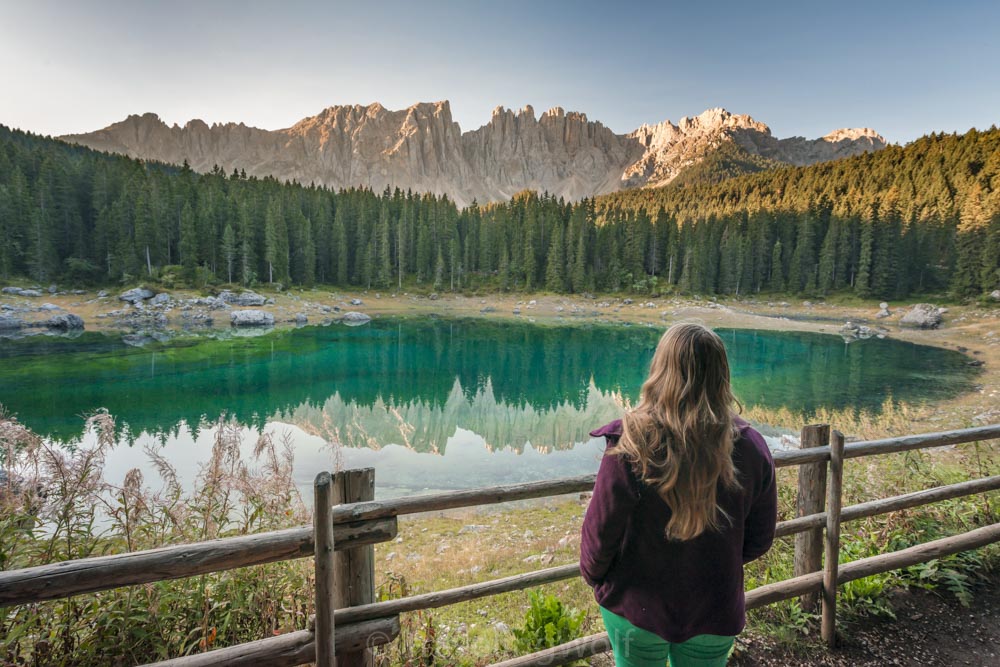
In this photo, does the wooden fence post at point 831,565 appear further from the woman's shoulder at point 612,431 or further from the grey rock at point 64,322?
the grey rock at point 64,322

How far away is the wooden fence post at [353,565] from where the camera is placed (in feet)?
10.5

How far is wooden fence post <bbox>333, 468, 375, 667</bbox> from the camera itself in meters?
3.21

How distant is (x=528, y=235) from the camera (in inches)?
3263

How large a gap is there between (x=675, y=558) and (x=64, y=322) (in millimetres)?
57345

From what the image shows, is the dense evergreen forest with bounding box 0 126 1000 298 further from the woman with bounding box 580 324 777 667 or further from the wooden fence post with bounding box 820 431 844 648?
the woman with bounding box 580 324 777 667

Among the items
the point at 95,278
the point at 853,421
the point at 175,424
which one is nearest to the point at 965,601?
the point at 853,421

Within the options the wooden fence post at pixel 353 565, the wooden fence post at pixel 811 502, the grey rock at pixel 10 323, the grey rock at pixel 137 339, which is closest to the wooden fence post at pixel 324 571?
the wooden fence post at pixel 353 565

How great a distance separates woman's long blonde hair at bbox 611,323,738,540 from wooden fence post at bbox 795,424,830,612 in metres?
3.03

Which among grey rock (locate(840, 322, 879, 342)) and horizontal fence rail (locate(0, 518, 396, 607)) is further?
grey rock (locate(840, 322, 879, 342))

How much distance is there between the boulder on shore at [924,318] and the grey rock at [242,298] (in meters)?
75.3

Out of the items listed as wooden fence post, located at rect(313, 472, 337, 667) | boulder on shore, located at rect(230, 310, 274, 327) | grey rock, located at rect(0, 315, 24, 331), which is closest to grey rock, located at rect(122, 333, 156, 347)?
grey rock, located at rect(0, 315, 24, 331)

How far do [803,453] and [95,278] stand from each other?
7605 cm

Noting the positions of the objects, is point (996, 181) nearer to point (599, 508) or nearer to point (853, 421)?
point (853, 421)

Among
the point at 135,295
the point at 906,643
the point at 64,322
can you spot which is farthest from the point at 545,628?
the point at 135,295
